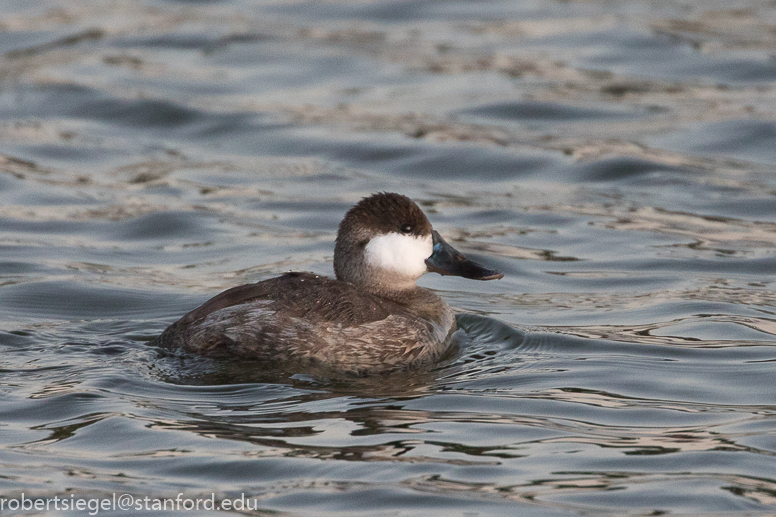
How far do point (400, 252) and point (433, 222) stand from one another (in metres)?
3.15

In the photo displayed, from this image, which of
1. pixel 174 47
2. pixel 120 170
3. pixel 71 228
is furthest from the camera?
pixel 174 47

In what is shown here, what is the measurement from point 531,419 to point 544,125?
721 cm

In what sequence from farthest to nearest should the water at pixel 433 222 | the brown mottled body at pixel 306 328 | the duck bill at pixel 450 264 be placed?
the duck bill at pixel 450 264 < the brown mottled body at pixel 306 328 < the water at pixel 433 222

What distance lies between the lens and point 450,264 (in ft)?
22.7

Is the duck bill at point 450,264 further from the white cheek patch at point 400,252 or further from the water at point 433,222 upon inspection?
the water at point 433,222

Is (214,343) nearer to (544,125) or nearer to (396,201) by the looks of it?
(396,201)

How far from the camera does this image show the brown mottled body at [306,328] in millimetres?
5996

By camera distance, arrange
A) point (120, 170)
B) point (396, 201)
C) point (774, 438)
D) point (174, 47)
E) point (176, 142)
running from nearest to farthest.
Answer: point (774, 438)
point (396, 201)
point (120, 170)
point (176, 142)
point (174, 47)

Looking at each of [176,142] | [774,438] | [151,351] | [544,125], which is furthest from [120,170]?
[774,438]

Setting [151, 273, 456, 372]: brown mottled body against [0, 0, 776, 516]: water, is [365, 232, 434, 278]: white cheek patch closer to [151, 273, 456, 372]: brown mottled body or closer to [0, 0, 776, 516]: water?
[151, 273, 456, 372]: brown mottled body

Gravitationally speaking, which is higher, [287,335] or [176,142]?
[176,142]

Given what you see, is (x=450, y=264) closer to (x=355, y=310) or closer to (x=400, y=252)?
(x=400, y=252)

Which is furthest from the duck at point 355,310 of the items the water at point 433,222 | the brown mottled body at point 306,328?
the water at point 433,222

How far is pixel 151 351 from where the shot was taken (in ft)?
20.9
